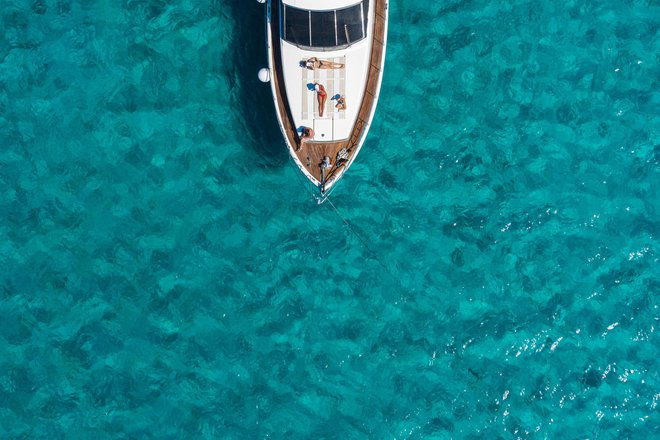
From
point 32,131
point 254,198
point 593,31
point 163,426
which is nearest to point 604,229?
point 593,31

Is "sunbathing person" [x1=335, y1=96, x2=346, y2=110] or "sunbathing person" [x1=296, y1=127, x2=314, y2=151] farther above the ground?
"sunbathing person" [x1=335, y1=96, x2=346, y2=110]

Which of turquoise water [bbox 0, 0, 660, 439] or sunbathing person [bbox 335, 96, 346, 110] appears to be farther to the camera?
turquoise water [bbox 0, 0, 660, 439]

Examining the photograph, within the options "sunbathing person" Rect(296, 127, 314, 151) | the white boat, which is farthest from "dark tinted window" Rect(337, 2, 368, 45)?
"sunbathing person" Rect(296, 127, 314, 151)

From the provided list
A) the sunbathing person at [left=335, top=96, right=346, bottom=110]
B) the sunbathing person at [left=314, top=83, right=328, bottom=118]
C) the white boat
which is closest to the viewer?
the white boat

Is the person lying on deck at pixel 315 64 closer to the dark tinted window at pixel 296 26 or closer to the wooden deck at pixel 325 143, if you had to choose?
the dark tinted window at pixel 296 26

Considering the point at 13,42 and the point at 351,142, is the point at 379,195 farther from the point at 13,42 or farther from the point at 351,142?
the point at 13,42

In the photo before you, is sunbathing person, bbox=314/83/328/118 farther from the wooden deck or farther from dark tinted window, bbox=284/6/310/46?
dark tinted window, bbox=284/6/310/46

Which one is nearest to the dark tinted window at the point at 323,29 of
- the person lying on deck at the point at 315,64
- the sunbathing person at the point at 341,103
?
the person lying on deck at the point at 315,64

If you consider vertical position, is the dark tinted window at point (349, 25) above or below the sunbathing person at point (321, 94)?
above
